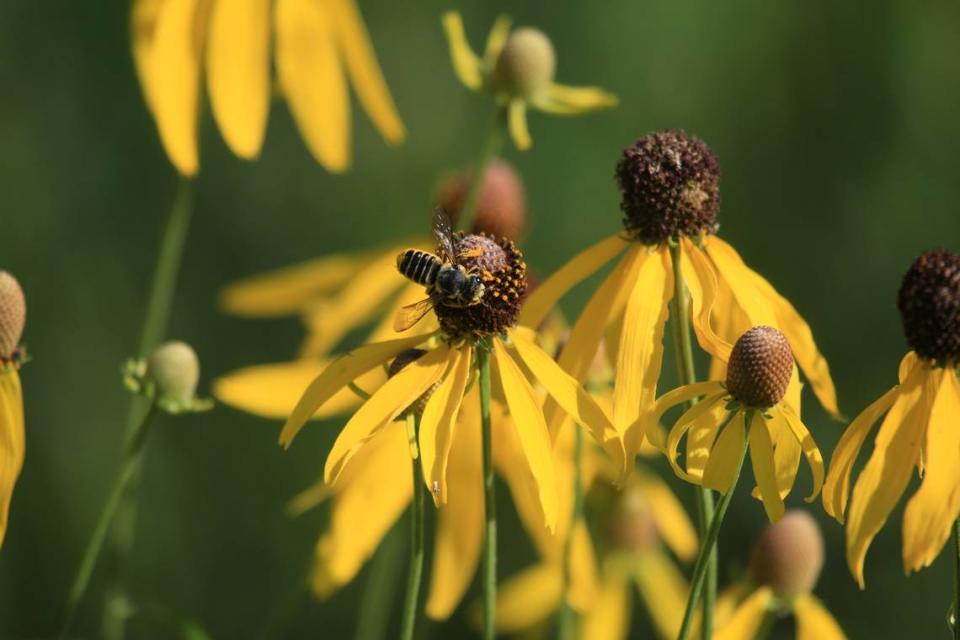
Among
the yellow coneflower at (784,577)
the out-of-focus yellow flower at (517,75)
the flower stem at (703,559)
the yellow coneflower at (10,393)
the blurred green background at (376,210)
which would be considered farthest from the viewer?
the blurred green background at (376,210)

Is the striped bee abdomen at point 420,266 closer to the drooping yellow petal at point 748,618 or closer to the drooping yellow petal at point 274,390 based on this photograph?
the drooping yellow petal at point 274,390

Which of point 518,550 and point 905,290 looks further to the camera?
point 518,550

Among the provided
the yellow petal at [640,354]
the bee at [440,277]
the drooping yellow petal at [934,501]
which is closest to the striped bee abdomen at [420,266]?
the bee at [440,277]

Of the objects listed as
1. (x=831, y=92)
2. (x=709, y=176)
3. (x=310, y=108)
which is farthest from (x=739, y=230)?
(x=709, y=176)

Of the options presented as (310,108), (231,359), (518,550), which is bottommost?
(518,550)

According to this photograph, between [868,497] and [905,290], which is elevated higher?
[905,290]

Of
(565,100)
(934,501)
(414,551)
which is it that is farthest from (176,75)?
(934,501)

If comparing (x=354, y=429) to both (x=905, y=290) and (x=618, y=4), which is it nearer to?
(x=905, y=290)
